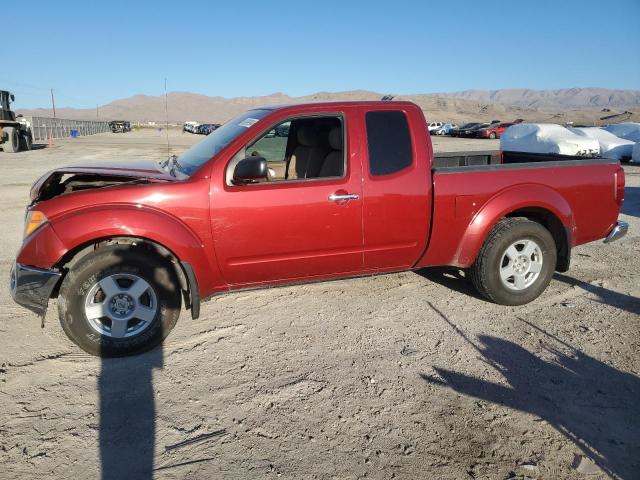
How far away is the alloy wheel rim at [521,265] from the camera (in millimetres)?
4441

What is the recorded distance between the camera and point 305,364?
349cm

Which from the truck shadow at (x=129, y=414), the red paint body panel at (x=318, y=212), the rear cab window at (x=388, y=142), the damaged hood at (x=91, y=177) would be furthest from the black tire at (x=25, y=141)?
the rear cab window at (x=388, y=142)

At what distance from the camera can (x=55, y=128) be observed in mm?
48562

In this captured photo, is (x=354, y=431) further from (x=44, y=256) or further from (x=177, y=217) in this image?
(x=44, y=256)

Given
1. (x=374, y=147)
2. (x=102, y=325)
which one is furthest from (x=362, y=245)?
(x=102, y=325)

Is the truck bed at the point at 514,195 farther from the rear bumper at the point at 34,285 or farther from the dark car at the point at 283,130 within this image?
the rear bumper at the point at 34,285

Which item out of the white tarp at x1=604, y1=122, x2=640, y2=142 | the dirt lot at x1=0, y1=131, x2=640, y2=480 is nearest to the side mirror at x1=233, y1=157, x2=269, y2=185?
the dirt lot at x1=0, y1=131, x2=640, y2=480

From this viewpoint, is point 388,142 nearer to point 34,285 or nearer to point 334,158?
point 334,158

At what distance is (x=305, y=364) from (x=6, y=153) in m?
27.5

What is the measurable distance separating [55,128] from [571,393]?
55096 mm

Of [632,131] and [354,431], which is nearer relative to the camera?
[354,431]

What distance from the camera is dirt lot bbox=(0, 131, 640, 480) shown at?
2.52 metres

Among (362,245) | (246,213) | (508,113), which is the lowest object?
(362,245)

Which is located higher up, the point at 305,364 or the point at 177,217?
the point at 177,217
